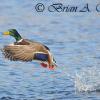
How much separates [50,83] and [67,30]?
36 cm

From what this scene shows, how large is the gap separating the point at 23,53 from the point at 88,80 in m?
0.45

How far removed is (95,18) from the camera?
10117mm

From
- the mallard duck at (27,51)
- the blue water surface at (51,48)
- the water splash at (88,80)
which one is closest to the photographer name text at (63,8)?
the blue water surface at (51,48)

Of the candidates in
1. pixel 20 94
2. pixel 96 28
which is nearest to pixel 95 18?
pixel 96 28

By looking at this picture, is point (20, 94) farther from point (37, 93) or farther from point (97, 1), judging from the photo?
point (97, 1)

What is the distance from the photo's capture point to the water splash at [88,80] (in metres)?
10.1

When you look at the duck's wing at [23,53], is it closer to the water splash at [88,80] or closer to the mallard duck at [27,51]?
the mallard duck at [27,51]

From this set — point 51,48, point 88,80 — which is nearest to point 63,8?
point 51,48

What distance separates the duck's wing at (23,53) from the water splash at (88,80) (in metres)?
0.26

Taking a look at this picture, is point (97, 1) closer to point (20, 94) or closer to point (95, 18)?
point (95, 18)

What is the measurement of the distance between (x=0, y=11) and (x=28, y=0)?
0.63 feet

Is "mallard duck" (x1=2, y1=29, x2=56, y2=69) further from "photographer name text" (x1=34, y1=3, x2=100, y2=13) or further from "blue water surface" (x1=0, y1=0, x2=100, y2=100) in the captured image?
"photographer name text" (x1=34, y1=3, x2=100, y2=13)

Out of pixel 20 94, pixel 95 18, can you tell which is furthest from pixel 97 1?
pixel 20 94

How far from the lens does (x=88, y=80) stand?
10102mm
